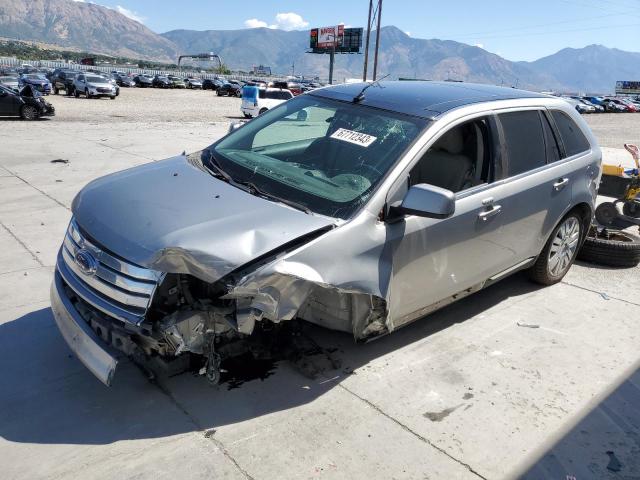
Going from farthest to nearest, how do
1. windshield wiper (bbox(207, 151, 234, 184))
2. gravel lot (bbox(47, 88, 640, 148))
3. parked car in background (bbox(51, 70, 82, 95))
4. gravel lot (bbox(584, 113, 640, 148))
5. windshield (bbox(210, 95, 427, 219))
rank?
parked car in background (bbox(51, 70, 82, 95)) < gravel lot (bbox(584, 113, 640, 148)) < gravel lot (bbox(47, 88, 640, 148)) < windshield wiper (bbox(207, 151, 234, 184)) < windshield (bbox(210, 95, 427, 219))

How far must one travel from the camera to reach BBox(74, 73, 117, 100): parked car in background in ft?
107

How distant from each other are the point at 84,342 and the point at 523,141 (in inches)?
136

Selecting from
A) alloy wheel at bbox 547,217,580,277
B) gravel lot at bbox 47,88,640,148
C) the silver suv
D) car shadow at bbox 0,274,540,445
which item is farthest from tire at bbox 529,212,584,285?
gravel lot at bbox 47,88,640,148

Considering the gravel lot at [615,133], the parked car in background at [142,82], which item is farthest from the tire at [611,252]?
the parked car in background at [142,82]

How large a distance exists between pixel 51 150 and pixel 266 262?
10231mm

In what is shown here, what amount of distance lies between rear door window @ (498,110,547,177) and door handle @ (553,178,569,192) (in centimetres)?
22

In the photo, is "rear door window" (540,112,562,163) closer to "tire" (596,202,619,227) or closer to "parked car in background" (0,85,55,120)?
"tire" (596,202,619,227)

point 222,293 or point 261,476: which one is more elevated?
point 222,293

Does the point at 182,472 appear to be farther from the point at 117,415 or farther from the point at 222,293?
the point at 222,293

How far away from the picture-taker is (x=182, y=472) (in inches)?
103

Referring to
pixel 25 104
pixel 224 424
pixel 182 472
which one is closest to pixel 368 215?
pixel 224 424

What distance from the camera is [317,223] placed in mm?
2973

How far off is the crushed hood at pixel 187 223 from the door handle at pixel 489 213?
1.31m

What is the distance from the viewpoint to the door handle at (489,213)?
12.4 feet
